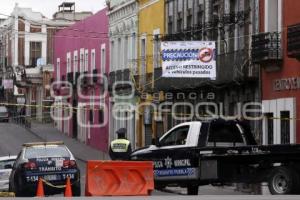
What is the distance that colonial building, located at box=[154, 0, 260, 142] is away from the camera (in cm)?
2914

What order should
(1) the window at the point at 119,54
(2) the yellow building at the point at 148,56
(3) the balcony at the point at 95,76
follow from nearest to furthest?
(2) the yellow building at the point at 148,56, (1) the window at the point at 119,54, (3) the balcony at the point at 95,76

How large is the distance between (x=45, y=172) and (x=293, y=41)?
843 cm

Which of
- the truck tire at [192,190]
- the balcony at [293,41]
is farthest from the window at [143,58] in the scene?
the truck tire at [192,190]

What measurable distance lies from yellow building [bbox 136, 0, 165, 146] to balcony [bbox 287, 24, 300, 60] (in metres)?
13.4

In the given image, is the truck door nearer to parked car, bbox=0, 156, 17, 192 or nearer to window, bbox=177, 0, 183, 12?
parked car, bbox=0, 156, 17, 192

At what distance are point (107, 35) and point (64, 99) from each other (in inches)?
462

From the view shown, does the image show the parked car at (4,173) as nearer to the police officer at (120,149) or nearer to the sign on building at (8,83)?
the police officer at (120,149)

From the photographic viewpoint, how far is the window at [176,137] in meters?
19.7

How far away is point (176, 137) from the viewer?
20016mm

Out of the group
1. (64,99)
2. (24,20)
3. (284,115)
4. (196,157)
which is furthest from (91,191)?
(24,20)

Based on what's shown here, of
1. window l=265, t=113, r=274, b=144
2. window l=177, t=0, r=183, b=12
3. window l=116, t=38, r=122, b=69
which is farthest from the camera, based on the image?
window l=116, t=38, r=122, b=69

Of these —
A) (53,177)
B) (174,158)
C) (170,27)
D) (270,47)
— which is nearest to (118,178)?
(174,158)

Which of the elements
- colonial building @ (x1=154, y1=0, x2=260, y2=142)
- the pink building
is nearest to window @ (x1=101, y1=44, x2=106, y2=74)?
the pink building

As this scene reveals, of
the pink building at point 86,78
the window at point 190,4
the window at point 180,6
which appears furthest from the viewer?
the pink building at point 86,78
